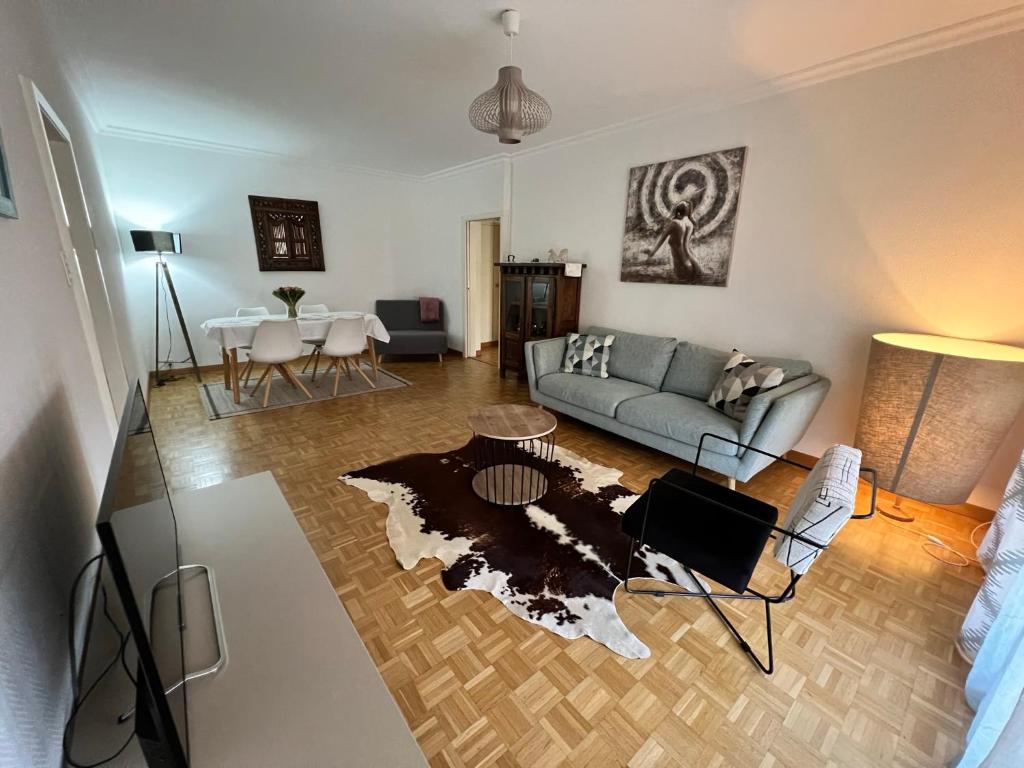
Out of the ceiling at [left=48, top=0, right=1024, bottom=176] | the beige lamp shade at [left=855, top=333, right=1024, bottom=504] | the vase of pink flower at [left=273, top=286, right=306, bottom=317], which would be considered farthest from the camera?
the vase of pink flower at [left=273, top=286, right=306, bottom=317]

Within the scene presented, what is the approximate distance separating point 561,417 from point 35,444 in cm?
333

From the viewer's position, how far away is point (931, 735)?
1283 millimetres

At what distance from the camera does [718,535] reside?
1.56 m

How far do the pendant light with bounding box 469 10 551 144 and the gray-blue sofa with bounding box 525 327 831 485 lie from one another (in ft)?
5.91

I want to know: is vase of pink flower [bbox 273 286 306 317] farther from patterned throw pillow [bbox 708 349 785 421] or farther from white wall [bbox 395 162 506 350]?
patterned throw pillow [bbox 708 349 785 421]

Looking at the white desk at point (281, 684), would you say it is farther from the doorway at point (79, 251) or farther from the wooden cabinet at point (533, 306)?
the wooden cabinet at point (533, 306)

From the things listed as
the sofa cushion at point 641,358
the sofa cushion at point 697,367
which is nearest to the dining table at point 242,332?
the sofa cushion at point 641,358

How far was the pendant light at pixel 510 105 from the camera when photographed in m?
2.08

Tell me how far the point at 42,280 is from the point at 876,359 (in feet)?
11.8

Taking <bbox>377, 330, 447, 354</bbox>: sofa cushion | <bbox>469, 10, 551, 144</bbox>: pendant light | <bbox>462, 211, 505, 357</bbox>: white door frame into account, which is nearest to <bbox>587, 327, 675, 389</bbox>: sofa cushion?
<bbox>469, 10, 551, 144</bbox>: pendant light

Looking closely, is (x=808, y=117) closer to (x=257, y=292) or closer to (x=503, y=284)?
(x=503, y=284)

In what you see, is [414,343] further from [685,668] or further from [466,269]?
[685,668]

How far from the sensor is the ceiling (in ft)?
6.76

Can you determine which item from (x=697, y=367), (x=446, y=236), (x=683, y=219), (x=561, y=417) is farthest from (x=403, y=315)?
(x=697, y=367)
